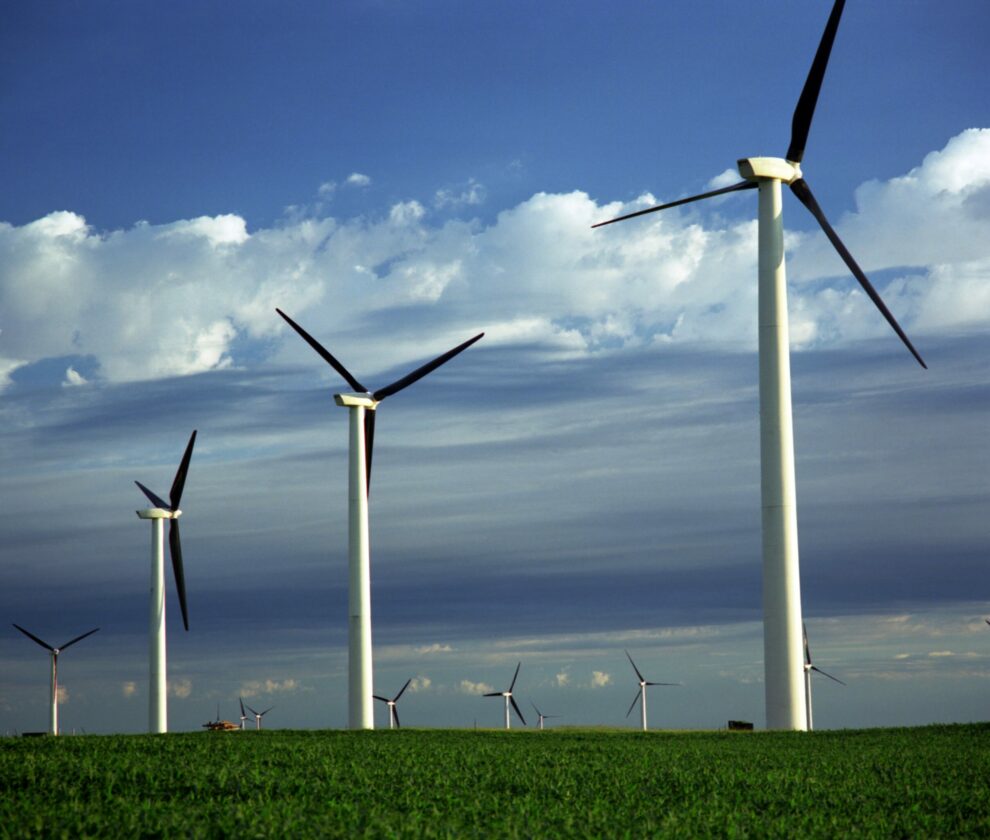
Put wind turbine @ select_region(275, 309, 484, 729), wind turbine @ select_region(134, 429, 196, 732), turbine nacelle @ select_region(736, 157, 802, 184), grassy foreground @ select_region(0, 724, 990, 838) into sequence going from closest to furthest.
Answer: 1. grassy foreground @ select_region(0, 724, 990, 838)
2. turbine nacelle @ select_region(736, 157, 802, 184)
3. wind turbine @ select_region(275, 309, 484, 729)
4. wind turbine @ select_region(134, 429, 196, 732)

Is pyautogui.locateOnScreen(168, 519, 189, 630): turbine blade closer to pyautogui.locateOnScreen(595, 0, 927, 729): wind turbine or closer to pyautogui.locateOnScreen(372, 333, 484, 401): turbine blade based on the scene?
pyautogui.locateOnScreen(372, 333, 484, 401): turbine blade

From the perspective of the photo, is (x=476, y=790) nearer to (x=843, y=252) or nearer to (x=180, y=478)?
(x=843, y=252)

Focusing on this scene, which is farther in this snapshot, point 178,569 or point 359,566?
point 178,569

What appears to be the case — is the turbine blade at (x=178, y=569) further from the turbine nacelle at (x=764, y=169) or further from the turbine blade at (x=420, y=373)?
the turbine nacelle at (x=764, y=169)

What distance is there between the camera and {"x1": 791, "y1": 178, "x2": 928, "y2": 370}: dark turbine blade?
50000 millimetres

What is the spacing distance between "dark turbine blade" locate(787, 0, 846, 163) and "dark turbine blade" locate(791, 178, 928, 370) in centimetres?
123

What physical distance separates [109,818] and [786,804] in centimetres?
1228

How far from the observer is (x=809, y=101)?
167 ft

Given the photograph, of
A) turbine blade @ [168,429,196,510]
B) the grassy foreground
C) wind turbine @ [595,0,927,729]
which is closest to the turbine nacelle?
wind turbine @ [595,0,927,729]

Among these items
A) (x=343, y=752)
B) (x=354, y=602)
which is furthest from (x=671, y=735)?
(x=354, y=602)

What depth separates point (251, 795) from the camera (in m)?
21.7

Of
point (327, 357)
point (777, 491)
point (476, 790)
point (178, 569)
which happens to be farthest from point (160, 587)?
point (476, 790)

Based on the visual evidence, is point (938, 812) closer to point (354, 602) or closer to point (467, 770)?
point (467, 770)

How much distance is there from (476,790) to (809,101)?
36.7 meters
